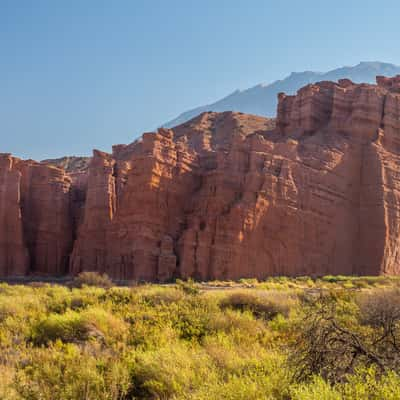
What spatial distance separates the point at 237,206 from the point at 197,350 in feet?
99.1

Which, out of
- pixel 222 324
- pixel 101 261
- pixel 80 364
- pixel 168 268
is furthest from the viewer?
pixel 101 261

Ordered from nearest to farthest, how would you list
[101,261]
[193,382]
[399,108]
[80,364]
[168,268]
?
[193,382], [80,364], [168,268], [101,261], [399,108]

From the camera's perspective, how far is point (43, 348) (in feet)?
43.0

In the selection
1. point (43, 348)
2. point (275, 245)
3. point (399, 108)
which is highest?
point (399, 108)

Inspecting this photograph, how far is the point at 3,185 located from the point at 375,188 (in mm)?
31662

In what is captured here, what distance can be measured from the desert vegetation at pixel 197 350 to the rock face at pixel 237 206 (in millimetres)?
22422

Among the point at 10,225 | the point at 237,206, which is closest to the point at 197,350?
the point at 237,206

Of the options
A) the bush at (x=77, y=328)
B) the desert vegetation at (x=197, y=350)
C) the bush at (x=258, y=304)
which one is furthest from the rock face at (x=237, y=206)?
the bush at (x=77, y=328)

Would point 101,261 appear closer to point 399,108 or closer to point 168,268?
point 168,268

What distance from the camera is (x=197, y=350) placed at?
12.3 m

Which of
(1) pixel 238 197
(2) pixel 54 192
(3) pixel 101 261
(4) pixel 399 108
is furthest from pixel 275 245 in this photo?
(2) pixel 54 192

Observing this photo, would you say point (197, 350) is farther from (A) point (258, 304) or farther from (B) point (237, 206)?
(B) point (237, 206)

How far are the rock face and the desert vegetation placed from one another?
2242 cm

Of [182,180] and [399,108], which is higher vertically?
[399,108]
